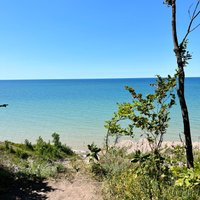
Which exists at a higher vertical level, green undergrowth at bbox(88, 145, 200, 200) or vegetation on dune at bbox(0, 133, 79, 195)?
green undergrowth at bbox(88, 145, 200, 200)

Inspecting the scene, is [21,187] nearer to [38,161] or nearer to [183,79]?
[38,161]

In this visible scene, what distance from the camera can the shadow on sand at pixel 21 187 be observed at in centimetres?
647

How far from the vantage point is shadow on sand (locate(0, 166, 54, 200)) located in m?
6.47

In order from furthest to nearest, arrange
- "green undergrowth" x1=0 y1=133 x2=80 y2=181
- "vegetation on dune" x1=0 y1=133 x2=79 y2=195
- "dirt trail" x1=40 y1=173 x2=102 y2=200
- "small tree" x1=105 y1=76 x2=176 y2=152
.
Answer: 1. "green undergrowth" x1=0 y1=133 x2=80 y2=181
2. "vegetation on dune" x1=0 y1=133 x2=79 y2=195
3. "dirt trail" x1=40 y1=173 x2=102 y2=200
4. "small tree" x1=105 y1=76 x2=176 y2=152

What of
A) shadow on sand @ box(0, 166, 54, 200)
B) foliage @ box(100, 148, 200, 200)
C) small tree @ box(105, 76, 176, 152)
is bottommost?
shadow on sand @ box(0, 166, 54, 200)

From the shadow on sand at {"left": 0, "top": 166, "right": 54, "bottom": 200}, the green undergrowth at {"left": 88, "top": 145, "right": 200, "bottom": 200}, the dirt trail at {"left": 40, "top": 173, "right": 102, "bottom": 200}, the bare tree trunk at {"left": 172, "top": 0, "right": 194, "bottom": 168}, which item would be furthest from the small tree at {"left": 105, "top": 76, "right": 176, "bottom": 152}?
the shadow on sand at {"left": 0, "top": 166, "right": 54, "bottom": 200}

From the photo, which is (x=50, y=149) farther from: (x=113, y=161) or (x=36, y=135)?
(x=36, y=135)

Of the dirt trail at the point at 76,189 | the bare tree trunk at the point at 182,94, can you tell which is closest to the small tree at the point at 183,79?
the bare tree trunk at the point at 182,94

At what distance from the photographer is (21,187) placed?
6.98m

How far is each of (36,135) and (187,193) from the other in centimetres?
1645

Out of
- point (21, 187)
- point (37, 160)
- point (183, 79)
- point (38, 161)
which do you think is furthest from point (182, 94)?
point (37, 160)

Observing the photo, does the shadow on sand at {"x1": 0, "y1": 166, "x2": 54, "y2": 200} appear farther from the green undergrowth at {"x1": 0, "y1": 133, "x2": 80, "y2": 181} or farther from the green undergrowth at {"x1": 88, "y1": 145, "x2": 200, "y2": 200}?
the green undergrowth at {"x1": 88, "y1": 145, "x2": 200, "y2": 200}

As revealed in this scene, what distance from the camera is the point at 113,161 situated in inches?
311

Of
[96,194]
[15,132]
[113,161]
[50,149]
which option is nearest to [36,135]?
[15,132]
